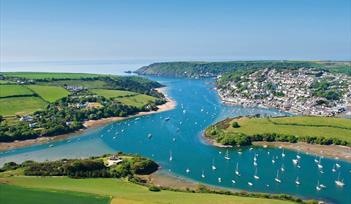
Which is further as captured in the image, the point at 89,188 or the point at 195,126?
the point at 195,126

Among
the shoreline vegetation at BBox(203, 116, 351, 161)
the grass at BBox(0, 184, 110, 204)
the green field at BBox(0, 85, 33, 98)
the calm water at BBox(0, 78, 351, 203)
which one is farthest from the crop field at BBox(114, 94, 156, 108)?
the grass at BBox(0, 184, 110, 204)

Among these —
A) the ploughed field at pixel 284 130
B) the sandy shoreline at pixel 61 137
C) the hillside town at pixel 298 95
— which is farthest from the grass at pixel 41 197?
the hillside town at pixel 298 95

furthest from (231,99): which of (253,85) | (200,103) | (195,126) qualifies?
(195,126)

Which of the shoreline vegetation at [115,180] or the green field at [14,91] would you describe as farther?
the green field at [14,91]

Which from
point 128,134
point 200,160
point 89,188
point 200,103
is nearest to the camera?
point 89,188

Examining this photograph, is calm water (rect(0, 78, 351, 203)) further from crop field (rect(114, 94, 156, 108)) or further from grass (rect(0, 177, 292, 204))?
crop field (rect(114, 94, 156, 108))

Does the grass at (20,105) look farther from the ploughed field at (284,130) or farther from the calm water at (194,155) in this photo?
the ploughed field at (284,130)

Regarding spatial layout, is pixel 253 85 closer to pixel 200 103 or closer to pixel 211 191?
pixel 200 103

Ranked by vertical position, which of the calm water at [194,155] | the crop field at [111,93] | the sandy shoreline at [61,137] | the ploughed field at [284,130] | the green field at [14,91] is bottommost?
the calm water at [194,155]
